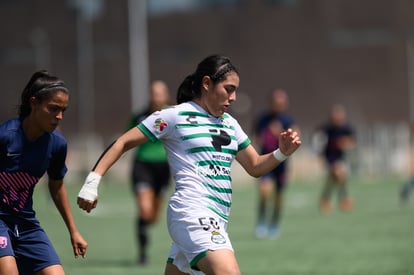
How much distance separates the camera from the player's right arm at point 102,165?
20.5 feet

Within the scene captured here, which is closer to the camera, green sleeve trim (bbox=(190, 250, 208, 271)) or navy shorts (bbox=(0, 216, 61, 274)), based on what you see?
green sleeve trim (bbox=(190, 250, 208, 271))

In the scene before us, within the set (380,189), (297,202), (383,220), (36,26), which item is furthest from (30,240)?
(36,26)

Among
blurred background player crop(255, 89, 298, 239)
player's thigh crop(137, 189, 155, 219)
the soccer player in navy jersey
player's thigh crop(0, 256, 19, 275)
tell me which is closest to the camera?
player's thigh crop(0, 256, 19, 275)

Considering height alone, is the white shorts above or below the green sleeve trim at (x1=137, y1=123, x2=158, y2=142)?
below

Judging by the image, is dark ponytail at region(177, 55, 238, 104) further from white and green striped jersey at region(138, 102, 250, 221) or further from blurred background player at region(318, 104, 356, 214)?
blurred background player at region(318, 104, 356, 214)

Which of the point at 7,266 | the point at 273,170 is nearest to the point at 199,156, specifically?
the point at 7,266

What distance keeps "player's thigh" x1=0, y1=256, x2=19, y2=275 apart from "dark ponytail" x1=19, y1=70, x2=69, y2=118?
40.6 inches

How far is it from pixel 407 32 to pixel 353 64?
325cm

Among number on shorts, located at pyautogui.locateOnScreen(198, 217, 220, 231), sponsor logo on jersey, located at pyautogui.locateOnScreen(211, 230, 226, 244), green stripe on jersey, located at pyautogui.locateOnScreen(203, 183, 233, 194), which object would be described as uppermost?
green stripe on jersey, located at pyautogui.locateOnScreen(203, 183, 233, 194)

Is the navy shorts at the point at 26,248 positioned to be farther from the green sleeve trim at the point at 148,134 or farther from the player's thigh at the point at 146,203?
the player's thigh at the point at 146,203

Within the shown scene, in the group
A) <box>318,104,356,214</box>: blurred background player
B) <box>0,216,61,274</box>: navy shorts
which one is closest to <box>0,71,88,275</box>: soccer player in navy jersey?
<box>0,216,61,274</box>: navy shorts

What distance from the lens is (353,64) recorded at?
173 feet

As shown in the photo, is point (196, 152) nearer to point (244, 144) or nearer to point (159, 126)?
point (159, 126)

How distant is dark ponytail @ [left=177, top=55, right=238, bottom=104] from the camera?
679 cm
